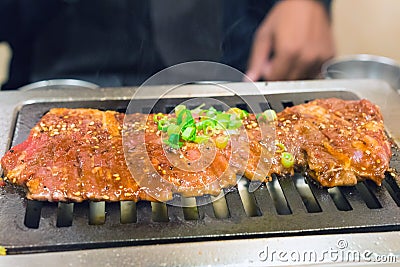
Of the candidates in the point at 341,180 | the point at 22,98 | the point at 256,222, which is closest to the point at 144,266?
the point at 256,222

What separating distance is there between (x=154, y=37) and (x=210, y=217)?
2050mm

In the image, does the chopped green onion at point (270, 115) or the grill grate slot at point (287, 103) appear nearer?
the chopped green onion at point (270, 115)

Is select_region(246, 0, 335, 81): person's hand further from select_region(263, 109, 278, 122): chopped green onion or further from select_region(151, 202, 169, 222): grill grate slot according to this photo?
select_region(151, 202, 169, 222): grill grate slot

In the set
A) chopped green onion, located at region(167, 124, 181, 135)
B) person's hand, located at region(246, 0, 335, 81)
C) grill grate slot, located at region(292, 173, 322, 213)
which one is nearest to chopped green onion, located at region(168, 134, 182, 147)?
chopped green onion, located at region(167, 124, 181, 135)

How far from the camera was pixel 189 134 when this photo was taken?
84.6 inches

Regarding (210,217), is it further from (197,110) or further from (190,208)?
(197,110)

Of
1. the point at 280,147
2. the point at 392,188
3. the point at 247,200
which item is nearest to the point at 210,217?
the point at 247,200

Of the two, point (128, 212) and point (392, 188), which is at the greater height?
point (392, 188)

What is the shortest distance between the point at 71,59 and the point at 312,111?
81.4 inches

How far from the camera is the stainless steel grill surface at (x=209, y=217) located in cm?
179

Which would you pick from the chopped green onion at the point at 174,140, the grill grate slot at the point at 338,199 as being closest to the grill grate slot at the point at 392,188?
the grill grate slot at the point at 338,199

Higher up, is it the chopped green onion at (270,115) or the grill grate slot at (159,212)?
the chopped green onion at (270,115)

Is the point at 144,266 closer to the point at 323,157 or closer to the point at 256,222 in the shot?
the point at 256,222

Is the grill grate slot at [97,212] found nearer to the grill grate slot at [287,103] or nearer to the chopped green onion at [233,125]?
the chopped green onion at [233,125]
